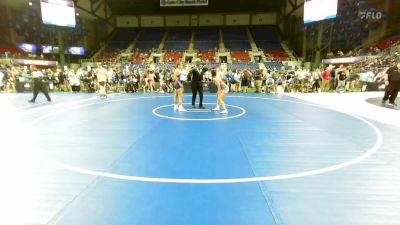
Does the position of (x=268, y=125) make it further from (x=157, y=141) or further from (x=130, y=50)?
A: (x=130, y=50)

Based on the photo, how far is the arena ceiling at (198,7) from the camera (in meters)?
38.4

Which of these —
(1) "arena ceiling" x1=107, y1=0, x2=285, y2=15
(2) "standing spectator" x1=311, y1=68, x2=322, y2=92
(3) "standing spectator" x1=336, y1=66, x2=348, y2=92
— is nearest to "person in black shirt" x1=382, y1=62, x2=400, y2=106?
(3) "standing spectator" x1=336, y1=66, x2=348, y2=92

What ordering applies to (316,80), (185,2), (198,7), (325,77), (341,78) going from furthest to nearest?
(198,7) → (185,2) → (316,80) → (325,77) → (341,78)

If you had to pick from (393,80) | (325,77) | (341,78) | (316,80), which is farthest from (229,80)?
(393,80)

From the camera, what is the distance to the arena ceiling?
Answer: 38.4 metres

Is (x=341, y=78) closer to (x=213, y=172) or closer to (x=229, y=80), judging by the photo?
(x=229, y=80)

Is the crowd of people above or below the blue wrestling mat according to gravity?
above

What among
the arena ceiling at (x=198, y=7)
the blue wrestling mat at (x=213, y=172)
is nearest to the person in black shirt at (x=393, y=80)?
the blue wrestling mat at (x=213, y=172)

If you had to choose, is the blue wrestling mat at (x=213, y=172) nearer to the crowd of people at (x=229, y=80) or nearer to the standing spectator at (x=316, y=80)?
the crowd of people at (x=229, y=80)

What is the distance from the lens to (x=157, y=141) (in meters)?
6.00

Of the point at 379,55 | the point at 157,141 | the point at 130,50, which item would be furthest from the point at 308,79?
the point at 130,50

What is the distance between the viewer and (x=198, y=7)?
40.0 m

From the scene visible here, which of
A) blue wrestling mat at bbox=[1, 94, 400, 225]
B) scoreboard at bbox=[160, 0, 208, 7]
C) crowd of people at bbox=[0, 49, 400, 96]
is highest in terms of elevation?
scoreboard at bbox=[160, 0, 208, 7]

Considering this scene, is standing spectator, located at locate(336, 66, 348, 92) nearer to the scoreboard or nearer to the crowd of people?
the crowd of people
